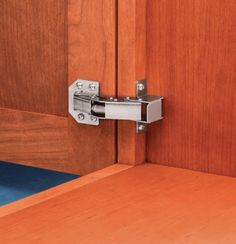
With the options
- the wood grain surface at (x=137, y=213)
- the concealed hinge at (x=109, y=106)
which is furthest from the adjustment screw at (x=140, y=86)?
the wood grain surface at (x=137, y=213)

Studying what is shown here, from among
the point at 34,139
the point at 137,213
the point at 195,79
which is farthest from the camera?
the point at 34,139

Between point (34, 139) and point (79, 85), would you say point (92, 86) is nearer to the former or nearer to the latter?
point (79, 85)

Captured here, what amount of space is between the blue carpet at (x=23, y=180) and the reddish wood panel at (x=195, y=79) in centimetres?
17

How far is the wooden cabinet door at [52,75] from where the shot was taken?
101 cm

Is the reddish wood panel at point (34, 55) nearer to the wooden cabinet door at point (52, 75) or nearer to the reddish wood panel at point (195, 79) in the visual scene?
the wooden cabinet door at point (52, 75)

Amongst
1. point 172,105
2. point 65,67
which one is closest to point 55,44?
point 65,67

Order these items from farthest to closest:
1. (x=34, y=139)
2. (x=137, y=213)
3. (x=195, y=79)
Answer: (x=34, y=139) → (x=195, y=79) → (x=137, y=213)

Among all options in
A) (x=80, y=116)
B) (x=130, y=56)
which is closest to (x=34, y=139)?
(x=80, y=116)

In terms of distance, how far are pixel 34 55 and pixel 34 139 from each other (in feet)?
0.37

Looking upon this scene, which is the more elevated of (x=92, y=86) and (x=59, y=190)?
(x=92, y=86)

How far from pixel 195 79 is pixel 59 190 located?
8.3 inches

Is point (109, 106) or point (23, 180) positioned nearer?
point (109, 106)

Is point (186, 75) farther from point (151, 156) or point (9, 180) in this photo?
point (9, 180)

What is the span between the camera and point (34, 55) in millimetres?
1067
